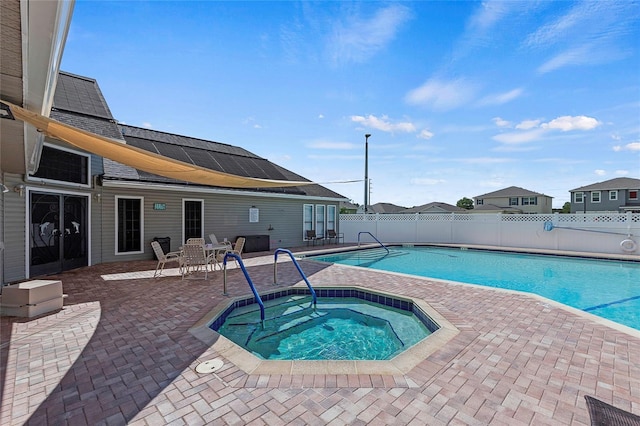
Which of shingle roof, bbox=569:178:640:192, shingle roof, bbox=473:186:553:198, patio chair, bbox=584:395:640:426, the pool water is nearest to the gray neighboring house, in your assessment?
the pool water

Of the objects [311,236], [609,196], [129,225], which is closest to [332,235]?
[311,236]

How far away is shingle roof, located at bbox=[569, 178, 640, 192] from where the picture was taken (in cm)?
3154

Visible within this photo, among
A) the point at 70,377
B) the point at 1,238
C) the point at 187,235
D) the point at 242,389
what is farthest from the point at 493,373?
the point at 187,235

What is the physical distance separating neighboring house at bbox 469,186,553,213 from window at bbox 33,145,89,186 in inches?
1584

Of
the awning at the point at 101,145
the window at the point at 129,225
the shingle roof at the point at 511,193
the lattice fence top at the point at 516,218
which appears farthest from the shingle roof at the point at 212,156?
the shingle roof at the point at 511,193

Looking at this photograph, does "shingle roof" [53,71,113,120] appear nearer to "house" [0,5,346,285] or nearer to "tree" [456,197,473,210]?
"house" [0,5,346,285]

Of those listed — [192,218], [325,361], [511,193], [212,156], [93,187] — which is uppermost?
[212,156]

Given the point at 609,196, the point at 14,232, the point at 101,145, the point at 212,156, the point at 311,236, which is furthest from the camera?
the point at 609,196

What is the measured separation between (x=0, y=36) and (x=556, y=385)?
596cm

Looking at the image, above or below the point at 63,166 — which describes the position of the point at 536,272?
below

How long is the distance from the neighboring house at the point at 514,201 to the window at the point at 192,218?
36.3 metres

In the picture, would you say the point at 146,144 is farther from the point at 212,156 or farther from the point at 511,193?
the point at 511,193

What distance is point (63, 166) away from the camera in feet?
28.2

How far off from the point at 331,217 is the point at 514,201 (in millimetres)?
34609
